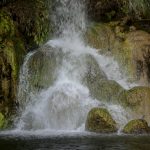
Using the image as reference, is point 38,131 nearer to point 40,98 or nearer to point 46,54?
point 40,98

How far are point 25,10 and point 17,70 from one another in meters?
3.97

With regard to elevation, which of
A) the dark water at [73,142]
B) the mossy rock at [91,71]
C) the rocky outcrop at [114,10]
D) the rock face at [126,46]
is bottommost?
the dark water at [73,142]

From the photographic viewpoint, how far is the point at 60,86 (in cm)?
2086

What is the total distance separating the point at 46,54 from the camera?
21.5 m

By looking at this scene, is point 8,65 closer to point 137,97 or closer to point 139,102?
point 137,97

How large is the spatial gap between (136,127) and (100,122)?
56.3 inches

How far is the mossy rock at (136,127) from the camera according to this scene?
17422 mm

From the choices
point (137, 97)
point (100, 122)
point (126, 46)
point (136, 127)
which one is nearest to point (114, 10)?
point (126, 46)

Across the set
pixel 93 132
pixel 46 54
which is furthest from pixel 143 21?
pixel 93 132

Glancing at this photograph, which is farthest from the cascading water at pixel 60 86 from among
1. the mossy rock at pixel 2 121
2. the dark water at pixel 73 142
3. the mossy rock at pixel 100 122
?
the dark water at pixel 73 142

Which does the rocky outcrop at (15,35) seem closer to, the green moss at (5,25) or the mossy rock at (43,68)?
the green moss at (5,25)

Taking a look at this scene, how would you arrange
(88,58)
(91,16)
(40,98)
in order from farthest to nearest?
(91,16)
(88,58)
(40,98)

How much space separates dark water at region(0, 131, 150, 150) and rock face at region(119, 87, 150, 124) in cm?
313

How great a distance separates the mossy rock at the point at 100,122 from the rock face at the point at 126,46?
17.0 feet
